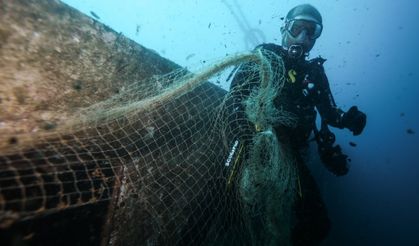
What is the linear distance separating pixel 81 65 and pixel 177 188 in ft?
5.17

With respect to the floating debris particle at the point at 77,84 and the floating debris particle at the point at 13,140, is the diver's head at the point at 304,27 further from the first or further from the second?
the floating debris particle at the point at 13,140

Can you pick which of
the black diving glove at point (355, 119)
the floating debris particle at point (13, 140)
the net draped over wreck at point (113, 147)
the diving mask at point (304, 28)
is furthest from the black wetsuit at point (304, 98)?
the floating debris particle at point (13, 140)

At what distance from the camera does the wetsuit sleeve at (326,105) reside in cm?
432

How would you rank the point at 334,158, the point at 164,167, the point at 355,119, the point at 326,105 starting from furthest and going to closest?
the point at 326,105, the point at 334,158, the point at 355,119, the point at 164,167

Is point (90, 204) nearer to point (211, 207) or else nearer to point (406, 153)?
point (211, 207)

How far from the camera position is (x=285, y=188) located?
130 inches

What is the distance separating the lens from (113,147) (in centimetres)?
285

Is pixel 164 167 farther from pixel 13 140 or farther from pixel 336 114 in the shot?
pixel 336 114

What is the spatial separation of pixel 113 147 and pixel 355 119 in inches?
120

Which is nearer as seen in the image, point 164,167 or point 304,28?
point 164,167

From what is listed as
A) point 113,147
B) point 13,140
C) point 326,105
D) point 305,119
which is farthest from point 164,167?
point 326,105

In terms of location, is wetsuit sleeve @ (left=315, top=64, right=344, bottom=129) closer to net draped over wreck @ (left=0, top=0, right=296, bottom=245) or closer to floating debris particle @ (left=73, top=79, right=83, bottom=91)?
net draped over wreck @ (left=0, top=0, right=296, bottom=245)

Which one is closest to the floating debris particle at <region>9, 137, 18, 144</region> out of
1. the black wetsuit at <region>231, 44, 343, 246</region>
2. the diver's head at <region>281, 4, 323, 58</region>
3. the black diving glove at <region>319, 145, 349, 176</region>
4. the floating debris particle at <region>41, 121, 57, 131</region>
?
the floating debris particle at <region>41, 121, 57, 131</region>

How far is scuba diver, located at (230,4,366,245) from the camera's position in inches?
162
